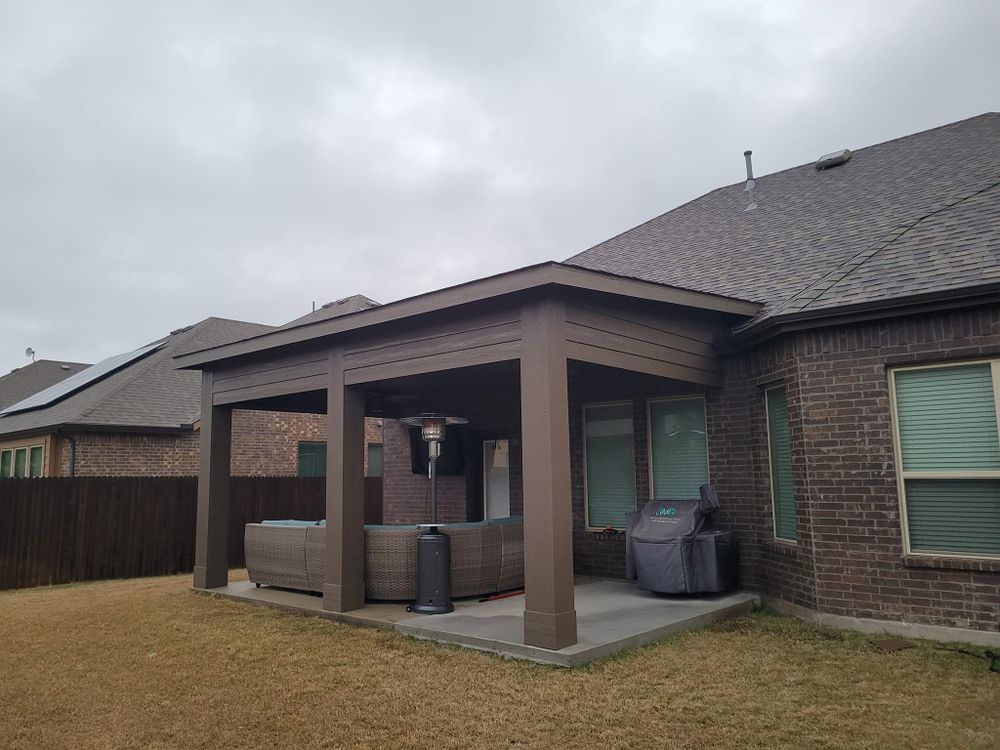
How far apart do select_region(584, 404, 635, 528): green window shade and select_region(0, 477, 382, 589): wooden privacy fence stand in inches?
282

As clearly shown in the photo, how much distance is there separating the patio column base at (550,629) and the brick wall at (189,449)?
12.3m

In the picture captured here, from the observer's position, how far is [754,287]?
8422 mm

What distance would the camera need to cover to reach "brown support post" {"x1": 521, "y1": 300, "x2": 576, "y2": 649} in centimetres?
542

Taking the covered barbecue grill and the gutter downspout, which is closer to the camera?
the covered barbecue grill

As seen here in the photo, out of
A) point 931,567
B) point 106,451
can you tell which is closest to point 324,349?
point 931,567

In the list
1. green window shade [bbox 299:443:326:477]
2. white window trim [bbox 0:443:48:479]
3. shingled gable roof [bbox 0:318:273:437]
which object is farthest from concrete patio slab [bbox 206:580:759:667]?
white window trim [bbox 0:443:48:479]

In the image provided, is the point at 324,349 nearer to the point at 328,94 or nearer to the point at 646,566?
the point at 646,566

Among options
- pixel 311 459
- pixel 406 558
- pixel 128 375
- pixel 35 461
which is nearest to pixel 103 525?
pixel 35 461

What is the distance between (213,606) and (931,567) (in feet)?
24.2

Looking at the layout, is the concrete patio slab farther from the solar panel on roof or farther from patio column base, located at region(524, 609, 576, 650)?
the solar panel on roof

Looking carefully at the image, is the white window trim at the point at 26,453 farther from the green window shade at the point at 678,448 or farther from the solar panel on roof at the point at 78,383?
the green window shade at the point at 678,448

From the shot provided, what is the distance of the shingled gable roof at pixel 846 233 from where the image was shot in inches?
259

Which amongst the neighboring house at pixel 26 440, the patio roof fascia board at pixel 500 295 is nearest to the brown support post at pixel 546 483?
the patio roof fascia board at pixel 500 295

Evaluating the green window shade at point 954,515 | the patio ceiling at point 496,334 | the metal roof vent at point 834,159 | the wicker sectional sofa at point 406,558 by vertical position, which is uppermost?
the metal roof vent at point 834,159
